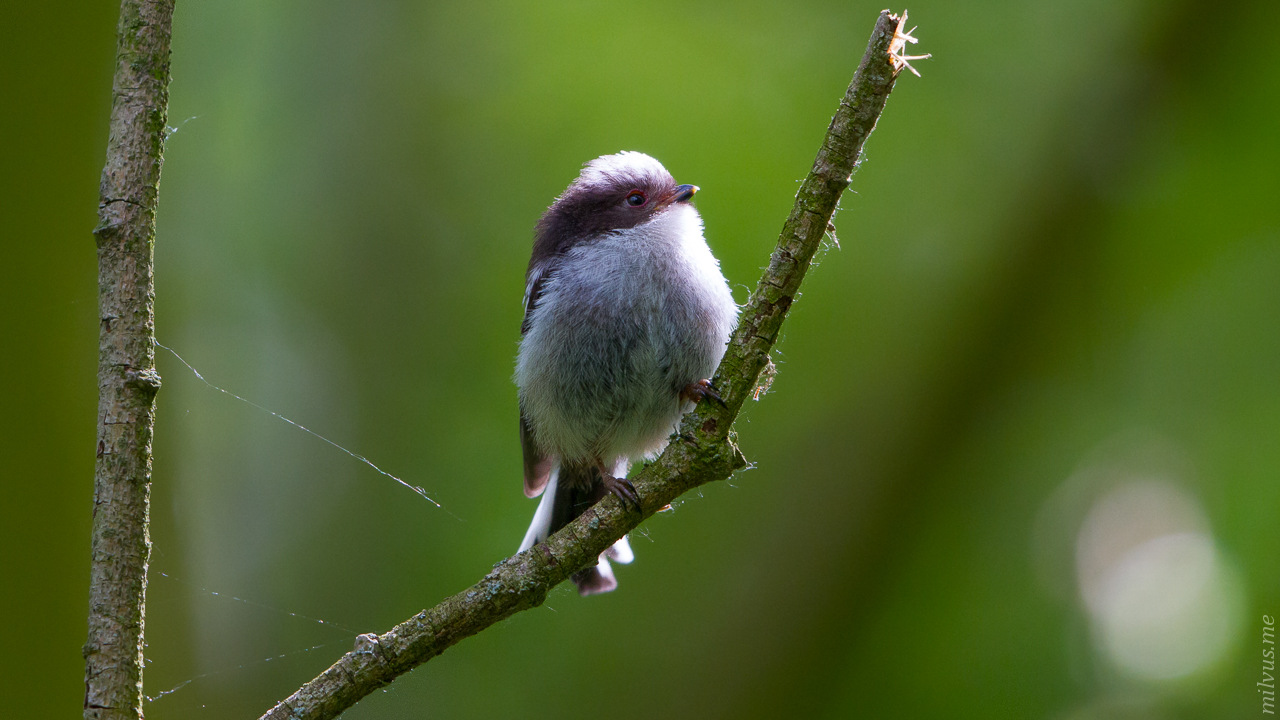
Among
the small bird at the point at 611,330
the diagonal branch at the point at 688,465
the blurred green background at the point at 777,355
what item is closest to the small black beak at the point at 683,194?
the small bird at the point at 611,330

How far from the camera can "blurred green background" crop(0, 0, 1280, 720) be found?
457 cm

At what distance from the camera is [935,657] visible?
4973 millimetres

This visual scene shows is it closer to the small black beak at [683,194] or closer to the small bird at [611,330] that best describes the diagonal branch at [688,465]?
the small bird at [611,330]

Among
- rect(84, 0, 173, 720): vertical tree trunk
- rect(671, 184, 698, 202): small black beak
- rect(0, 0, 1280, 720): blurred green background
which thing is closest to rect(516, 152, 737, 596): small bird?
rect(671, 184, 698, 202): small black beak

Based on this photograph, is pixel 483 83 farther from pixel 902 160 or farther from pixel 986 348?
pixel 986 348

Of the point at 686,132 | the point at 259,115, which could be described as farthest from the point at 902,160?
the point at 259,115

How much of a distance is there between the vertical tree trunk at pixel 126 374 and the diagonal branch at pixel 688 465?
0.40 meters

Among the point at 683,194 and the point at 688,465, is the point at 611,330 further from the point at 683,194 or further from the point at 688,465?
the point at 688,465

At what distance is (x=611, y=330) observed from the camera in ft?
12.0

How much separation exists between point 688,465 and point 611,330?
1323mm

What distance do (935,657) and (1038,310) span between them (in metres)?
2.02

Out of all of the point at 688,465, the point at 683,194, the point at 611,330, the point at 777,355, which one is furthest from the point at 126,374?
the point at 777,355

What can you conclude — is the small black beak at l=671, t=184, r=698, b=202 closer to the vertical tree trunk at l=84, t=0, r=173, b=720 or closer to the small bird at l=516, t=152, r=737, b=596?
the small bird at l=516, t=152, r=737, b=596

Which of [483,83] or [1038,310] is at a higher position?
[483,83]
